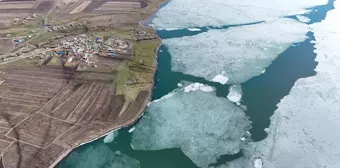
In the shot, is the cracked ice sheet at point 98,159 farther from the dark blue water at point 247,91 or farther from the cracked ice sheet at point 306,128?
the cracked ice sheet at point 306,128

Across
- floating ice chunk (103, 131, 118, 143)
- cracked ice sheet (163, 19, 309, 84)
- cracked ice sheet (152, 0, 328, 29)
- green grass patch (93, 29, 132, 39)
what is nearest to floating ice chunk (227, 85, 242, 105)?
cracked ice sheet (163, 19, 309, 84)

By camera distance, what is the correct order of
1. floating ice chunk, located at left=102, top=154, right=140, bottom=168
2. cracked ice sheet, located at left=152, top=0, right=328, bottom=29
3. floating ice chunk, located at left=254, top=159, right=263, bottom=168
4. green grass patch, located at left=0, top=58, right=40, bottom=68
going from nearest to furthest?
1. floating ice chunk, located at left=254, top=159, right=263, bottom=168
2. floating ice chunk, located at left=102, top=154, right=140, bottom=168
3. green grass patch, located at left=0, top=58, right=40, bottom=68
4. cracked ice sheet, located at left=152, top=0, right=328, bottom=29

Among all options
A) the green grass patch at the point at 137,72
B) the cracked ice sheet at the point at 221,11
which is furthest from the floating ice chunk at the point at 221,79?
the cracked ice sheet at the point at 221,11

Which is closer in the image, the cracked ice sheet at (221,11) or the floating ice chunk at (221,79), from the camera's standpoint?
the floating ice chunk at (221,79)

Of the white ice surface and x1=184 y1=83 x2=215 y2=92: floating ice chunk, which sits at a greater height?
x1=184 y1=83 x2=215 y2=92: floating ice chunk

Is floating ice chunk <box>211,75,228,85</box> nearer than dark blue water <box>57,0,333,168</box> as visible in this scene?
No

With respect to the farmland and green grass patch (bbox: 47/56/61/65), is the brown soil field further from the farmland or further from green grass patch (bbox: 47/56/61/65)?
green grass patch (bbox: 47/56/61/65)

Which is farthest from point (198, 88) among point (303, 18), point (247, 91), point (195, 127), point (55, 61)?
point (303, 18)
